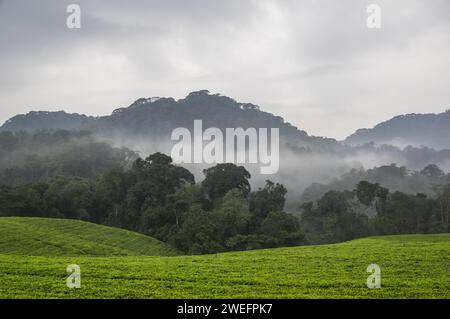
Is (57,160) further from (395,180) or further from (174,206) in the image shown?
(395,180)

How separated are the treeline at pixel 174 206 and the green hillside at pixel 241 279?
3523 centimetres

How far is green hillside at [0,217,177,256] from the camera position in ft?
131

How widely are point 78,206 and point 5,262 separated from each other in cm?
5915

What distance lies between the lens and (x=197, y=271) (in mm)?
24391

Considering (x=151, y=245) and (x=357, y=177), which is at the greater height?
(x=357, y=177)

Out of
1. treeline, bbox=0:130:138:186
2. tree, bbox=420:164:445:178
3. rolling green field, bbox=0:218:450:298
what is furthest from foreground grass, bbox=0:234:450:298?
tree, bbox=420:164:445:178

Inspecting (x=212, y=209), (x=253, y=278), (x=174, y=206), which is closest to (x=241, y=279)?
(x=253, y=278)

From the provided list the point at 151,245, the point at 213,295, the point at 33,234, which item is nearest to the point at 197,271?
the point at 213,295

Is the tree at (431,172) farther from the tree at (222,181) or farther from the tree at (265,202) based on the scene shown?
the tree at (265,202)

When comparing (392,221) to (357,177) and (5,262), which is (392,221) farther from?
(357,177)

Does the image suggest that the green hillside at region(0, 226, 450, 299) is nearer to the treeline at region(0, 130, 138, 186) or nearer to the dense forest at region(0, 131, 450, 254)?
the dense forest at region(0, 131, 450, 254)

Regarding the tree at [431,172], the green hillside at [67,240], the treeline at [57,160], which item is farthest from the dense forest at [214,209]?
the tree at [431,172]

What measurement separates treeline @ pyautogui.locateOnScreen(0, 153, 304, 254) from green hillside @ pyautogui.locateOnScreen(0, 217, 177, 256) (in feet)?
27.1
